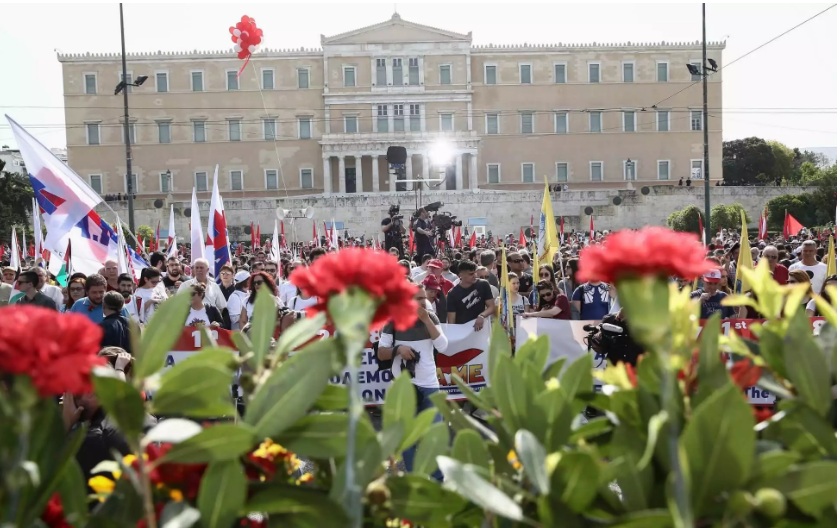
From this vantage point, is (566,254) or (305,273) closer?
(305,273)

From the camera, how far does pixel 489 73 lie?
2192 inches

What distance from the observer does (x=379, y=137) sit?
5400 cm

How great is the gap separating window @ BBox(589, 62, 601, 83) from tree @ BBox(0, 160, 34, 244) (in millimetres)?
31627

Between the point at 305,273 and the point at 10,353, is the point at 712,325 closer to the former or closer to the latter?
the point at 305,273

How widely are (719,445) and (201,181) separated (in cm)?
5674

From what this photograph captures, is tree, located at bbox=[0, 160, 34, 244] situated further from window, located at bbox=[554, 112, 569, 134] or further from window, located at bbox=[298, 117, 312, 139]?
window, located at bbox=[554, 112, 569, 134]

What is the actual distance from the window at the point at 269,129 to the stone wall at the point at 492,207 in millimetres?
10804

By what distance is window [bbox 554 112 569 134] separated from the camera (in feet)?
185

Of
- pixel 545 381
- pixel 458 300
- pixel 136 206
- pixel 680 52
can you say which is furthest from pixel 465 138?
pixel 545 381

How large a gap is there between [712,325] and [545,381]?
1.08 feet

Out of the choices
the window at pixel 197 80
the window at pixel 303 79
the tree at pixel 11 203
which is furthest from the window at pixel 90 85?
the tree at pixel 11 203

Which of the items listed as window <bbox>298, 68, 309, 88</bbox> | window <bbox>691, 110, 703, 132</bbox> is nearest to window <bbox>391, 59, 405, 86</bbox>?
window <bbox>298, 68, 309, 88</bbox>

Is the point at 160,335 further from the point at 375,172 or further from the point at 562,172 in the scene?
the point at 562,172

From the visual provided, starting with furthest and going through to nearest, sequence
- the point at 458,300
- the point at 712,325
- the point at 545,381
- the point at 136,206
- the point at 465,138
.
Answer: the point at 465,138 < the point at 136,206 < the point at 458,300 < the point at 545,381 < the point at 712,325
